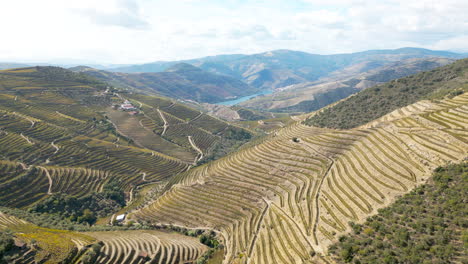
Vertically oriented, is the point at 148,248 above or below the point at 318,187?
below

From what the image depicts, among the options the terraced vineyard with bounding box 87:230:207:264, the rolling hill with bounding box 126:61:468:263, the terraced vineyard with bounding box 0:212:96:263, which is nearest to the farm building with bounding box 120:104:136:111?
the rolling hill with bounding box 126:61:468:263

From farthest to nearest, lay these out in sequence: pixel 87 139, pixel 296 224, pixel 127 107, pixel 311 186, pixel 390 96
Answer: pixel 127 107 → pixel 87 139 → pixel 390 96 → pixel 311 186 → pixel 296 224

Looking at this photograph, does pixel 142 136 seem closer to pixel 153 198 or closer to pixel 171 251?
pixel 153 198

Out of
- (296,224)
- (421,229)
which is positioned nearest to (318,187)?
(296,224)

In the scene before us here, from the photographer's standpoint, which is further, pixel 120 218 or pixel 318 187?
pixel 120 218

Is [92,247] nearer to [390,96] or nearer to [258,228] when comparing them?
[258,228]

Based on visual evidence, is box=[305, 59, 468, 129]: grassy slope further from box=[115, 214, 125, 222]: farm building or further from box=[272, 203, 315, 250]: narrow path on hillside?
box=[115, 214, 125, 222]: farm building

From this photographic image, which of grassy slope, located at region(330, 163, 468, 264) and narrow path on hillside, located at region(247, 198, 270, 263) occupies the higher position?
grassy slope, located at region(330, 163, 468, 264)
